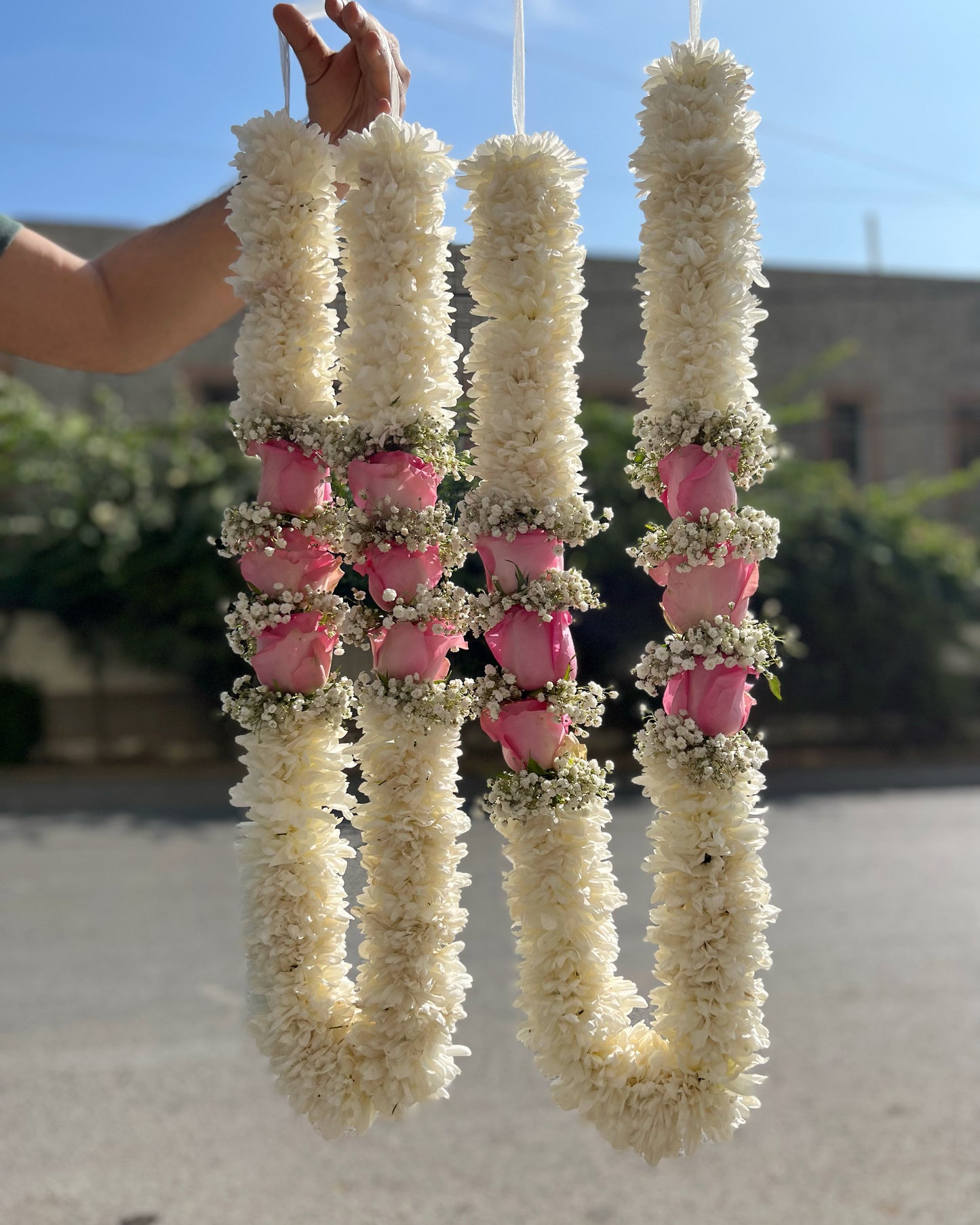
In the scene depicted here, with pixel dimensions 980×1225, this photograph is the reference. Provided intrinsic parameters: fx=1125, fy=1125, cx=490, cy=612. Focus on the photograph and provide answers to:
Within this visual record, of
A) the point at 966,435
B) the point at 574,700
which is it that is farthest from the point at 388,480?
the point at 966,435

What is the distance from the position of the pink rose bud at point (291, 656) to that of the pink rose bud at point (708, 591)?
333mm

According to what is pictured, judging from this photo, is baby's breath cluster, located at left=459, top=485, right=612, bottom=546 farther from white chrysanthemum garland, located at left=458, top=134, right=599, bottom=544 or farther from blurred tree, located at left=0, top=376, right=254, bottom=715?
blurred tree, located at left=0, top=376, right=254, bottom=715

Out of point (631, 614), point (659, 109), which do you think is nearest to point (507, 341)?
point (659, 109)

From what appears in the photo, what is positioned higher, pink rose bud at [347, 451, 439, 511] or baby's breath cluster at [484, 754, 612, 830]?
pink rose bud at [347, 451, 439, 511]

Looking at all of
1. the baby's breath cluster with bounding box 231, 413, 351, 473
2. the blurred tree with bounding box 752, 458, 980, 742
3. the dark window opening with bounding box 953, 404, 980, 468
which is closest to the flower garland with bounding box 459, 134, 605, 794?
the baby's breath cluster with bounding box 231, 413, 351, 473

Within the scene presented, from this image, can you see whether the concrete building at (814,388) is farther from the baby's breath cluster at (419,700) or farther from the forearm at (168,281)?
the baby's breath cluster at (419,700)

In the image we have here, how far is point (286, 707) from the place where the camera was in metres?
1.04

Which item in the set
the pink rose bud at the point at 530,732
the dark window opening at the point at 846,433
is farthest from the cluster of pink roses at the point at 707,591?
the dark window opening at the point at 846,433

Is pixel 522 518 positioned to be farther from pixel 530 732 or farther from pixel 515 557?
pixel 530 732

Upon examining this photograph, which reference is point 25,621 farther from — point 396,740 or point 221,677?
point 396,740

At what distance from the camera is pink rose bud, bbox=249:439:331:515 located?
41.5 inches

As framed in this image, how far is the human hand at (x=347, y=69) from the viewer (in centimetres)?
115

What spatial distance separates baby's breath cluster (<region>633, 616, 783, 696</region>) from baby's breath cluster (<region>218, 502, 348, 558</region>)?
31cm

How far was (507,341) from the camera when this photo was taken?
100 cm
